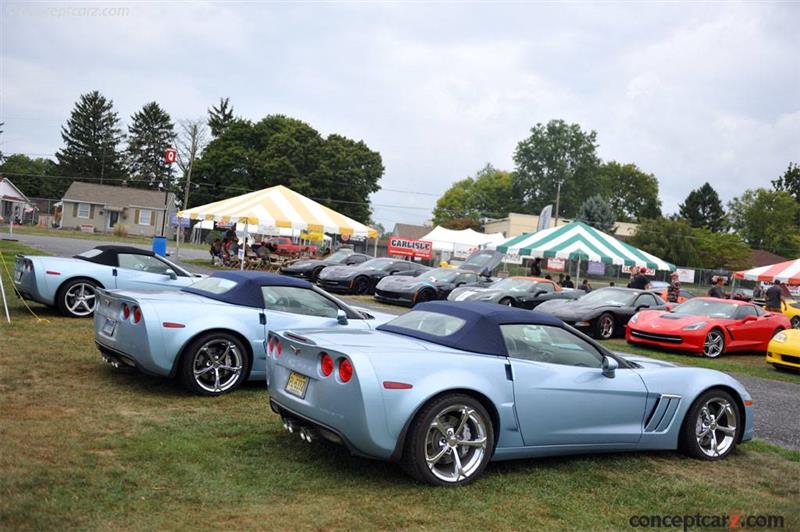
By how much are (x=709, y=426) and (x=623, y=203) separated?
103m

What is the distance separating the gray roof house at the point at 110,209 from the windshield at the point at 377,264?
47.7 m

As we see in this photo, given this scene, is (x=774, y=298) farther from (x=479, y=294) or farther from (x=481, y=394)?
(x=481, y=394)

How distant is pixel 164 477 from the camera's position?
466cm

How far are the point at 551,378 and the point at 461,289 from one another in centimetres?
1494

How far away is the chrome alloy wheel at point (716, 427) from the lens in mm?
6109

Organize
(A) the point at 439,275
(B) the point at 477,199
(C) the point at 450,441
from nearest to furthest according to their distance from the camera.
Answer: (C) the point at 450,441, (A) the point at 439,275, (B) the point at 477,199

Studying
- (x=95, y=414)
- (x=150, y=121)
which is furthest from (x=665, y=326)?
(x=150, y=121)

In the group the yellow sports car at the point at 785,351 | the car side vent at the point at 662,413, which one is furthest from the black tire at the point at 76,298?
the yellow sports car at the point at 785,351

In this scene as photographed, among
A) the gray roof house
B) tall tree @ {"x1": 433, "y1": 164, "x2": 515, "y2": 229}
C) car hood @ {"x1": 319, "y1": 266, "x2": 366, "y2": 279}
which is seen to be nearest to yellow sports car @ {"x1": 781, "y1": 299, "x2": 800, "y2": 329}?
car hood @ {"x1": 319, "y1": 266, "x2": 366, "y2": 279}

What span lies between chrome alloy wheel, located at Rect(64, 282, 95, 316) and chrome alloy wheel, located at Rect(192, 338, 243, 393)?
5.27 m

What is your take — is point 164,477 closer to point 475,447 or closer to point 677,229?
point 475,447

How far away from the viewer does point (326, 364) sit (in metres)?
4.91

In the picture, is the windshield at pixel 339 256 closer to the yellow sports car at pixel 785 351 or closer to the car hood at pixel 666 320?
the car hood at pixel 666 320

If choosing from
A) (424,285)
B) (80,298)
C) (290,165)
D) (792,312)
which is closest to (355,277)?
(424,285)
